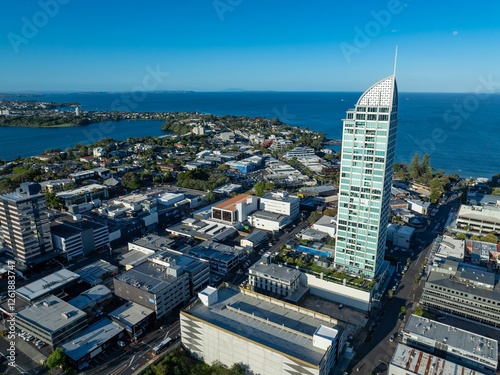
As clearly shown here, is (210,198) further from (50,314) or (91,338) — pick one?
(91,338)

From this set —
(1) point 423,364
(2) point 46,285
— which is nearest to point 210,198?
(2) point 46,285

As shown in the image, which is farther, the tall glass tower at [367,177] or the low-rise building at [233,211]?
the low-rise building at [233,211]

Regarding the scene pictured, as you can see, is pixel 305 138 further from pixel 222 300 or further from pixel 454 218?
pixel 222 300

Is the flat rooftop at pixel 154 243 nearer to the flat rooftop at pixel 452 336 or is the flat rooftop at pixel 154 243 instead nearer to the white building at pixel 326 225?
the white building at pixel 326 225

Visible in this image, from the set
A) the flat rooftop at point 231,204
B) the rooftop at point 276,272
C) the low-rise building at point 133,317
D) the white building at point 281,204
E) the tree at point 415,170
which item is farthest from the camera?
the tree at point 415,170

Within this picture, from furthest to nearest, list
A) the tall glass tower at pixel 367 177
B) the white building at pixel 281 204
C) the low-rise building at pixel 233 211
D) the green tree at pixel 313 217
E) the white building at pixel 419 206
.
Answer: the white building at pixel 419 206
the white building at pixel 281 204
the green tree at pixel 313 217
the low-rise building at pixel 233 211
the tall glass tower at pixel 367 177

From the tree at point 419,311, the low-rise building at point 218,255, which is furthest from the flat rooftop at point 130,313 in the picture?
the tree at point 419,311

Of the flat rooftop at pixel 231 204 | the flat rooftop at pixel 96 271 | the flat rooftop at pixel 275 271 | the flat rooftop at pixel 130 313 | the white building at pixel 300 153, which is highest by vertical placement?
the white building at pixel 300 153

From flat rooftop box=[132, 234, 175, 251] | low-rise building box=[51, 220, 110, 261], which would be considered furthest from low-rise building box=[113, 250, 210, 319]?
low-rise building box=[51, 220, 110, 261]
